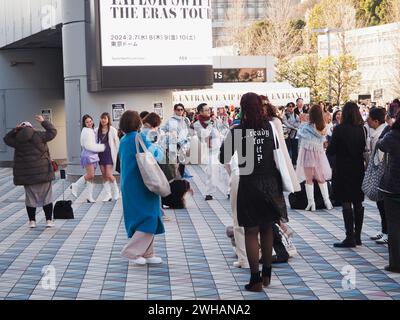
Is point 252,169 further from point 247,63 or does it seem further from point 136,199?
point 247,63

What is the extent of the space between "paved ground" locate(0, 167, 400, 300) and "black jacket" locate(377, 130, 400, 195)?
2.91 ft

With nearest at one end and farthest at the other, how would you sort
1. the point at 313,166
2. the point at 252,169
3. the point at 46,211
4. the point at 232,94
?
1. the point at 252,169
2. the point at 46,211
3. the point at 313,166
4. the point at 232,94

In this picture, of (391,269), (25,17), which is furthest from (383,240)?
(25,17)

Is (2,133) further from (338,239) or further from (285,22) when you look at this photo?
(285,22)

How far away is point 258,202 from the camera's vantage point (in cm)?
816

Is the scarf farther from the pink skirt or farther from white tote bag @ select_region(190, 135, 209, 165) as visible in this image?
white tote bag @ select_region(190, 135, 209, 165)

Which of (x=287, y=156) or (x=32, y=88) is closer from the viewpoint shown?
(x=287, y=156)

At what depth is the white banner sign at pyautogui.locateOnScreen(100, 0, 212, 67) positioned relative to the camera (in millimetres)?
20344

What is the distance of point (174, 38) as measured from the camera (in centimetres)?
2086

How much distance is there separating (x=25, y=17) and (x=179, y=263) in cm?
1636

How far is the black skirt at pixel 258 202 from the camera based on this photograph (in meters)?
8.15

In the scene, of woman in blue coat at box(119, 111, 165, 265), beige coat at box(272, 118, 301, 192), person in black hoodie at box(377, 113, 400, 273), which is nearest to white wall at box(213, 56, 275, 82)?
woman in blue coat at box(119, 111, 165, 265)

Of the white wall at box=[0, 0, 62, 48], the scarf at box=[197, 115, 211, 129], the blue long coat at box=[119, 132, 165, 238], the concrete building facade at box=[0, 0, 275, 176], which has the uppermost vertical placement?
the white wall at box=[0, 0, 62, 48]
